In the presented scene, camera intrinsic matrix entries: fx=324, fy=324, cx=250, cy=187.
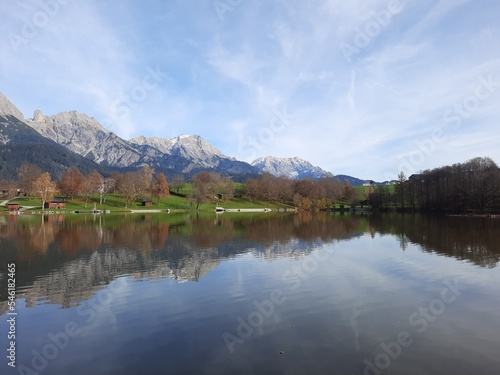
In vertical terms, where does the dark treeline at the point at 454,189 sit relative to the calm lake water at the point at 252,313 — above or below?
above

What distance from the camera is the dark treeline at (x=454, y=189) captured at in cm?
12744

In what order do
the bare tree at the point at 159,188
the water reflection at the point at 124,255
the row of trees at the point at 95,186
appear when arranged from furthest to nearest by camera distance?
the bare tree at the point at 159,188 → the row of trees at the point at 95,186 → the water reflection at the point at 124,255

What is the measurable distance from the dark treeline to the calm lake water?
11140cm

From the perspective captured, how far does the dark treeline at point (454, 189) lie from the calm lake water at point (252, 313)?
365ft

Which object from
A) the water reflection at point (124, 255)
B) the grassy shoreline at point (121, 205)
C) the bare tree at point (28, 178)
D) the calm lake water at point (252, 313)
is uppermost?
the bare tree at point (28, 178)

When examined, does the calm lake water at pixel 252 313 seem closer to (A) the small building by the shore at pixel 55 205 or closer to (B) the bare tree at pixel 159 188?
(A) the small building by the shore at pixel 55 205

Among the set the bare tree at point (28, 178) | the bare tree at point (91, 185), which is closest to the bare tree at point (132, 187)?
the bare tree at point (91, 185)

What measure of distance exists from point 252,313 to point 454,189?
149874 mm

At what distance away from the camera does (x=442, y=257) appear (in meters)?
37.1

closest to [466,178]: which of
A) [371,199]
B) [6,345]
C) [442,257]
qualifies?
[371,199]

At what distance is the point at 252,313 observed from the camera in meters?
19.5

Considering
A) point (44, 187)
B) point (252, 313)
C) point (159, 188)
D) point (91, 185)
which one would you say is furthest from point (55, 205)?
point (252, 313)

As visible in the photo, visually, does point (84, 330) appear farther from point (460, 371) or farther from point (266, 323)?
point (460, 371)

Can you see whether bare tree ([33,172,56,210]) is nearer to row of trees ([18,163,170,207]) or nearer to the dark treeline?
row of trees ([18,163,170,207])
